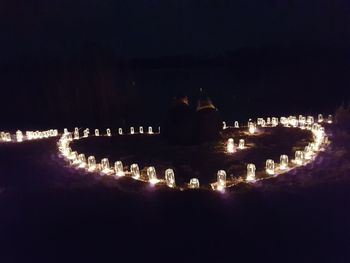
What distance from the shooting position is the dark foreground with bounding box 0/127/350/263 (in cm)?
359

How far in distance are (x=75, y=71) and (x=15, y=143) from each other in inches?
231

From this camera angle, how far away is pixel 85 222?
430cm

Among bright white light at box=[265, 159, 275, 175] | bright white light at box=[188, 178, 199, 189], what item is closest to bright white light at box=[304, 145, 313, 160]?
bright white light at box=[265, 159, 275, 175]

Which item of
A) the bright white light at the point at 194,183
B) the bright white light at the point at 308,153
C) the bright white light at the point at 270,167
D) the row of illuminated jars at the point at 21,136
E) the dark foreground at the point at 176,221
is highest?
the row of illuminated jars at the point at 21,136

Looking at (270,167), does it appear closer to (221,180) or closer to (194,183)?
(221,180)

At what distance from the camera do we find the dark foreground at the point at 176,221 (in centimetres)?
359

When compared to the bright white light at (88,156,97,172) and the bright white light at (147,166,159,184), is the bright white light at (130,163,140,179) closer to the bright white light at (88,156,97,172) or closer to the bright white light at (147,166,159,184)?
the bright white light at (147,166,159,184)

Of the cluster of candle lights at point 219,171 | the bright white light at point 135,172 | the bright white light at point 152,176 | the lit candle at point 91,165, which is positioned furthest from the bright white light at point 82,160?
the bright white light at point 152,176

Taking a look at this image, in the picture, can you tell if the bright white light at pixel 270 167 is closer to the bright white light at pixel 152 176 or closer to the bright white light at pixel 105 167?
the bright white light at pixel 152 176

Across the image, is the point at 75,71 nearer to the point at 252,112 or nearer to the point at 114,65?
the point at 114,65

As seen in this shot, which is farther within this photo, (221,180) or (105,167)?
(105,167)

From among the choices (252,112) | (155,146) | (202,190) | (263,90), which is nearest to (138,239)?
(202,190)

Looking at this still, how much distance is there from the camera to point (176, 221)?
164 inches

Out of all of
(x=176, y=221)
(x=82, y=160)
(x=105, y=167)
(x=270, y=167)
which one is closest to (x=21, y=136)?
(x=82, y=160)
